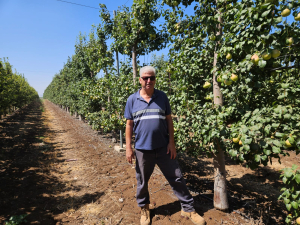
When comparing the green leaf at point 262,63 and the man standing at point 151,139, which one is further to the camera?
the man standing at point 151,139

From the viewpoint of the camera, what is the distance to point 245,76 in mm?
2152

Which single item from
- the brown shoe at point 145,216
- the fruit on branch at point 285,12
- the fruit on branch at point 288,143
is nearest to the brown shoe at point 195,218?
the brown shoe at point 145,216

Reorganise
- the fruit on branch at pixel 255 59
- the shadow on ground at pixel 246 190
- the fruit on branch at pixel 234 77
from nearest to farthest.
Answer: the fruit on branch at pixel 255 59 < the fruit on branch at pixel 234 77 < the shadow on ground at pixel 246 190

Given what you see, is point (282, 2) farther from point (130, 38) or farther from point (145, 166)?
point (130, 38)

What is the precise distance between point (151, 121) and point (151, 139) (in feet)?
0.89

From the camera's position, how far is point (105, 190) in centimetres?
412

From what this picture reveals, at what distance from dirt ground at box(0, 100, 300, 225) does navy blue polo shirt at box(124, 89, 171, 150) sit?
135 cm

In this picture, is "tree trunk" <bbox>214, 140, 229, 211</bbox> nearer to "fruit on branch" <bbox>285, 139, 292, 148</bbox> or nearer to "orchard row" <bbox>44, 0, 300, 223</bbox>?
"orchard row" <bbox>44, 0, 300, 223</bbox>

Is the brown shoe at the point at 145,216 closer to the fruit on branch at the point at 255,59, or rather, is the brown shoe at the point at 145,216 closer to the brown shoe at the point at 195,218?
the brown shoe at the point at 195,218

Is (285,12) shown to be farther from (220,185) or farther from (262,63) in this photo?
(220,185)

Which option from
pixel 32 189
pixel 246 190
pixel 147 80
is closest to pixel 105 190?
pixel 32 189

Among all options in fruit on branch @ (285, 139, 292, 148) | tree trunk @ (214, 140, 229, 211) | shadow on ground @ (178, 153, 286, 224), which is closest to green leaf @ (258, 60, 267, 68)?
fruit on branch @ (285, 139, 292, 148)

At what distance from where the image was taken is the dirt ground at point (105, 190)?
3.10m

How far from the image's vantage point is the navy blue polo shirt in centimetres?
257
